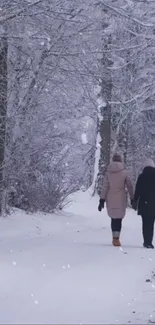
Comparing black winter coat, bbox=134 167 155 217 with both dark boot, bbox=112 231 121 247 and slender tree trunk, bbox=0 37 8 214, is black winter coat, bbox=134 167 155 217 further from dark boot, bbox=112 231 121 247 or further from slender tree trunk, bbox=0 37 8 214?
slender tree trunk, bbox=0 37 8 214

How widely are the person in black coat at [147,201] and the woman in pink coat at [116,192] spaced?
0.76ft

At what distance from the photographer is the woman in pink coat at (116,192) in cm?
1449

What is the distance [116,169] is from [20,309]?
6.12 m

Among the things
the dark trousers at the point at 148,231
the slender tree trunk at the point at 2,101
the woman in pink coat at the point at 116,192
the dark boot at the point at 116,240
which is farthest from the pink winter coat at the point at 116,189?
the slender tree trunk at the point at 2,101

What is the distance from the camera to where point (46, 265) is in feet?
38.4

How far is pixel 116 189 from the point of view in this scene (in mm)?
14664

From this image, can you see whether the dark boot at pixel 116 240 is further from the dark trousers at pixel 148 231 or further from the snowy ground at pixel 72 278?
the dark trousers at pixel 148 231

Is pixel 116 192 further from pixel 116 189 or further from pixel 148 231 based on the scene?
pixel 148 231

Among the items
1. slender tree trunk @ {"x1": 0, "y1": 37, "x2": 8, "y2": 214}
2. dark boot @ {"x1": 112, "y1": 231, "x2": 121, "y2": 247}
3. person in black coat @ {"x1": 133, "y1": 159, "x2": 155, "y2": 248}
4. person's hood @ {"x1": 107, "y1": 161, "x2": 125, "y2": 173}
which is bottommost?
dark boot @ {"x1": 112, "y1": 231, "x2": 121, "y2": 247}

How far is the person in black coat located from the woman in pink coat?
0.23 meters

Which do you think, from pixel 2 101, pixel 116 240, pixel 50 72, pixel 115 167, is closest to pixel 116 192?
pixel 115 167

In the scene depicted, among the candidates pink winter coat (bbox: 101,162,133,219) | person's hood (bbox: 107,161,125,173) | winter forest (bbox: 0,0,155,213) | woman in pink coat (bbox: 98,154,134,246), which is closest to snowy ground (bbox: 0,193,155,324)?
woman in pink coat (bbox: 98,154,134,246)

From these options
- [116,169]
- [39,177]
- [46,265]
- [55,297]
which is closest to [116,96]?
[39,177]

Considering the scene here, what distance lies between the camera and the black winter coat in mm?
14240
